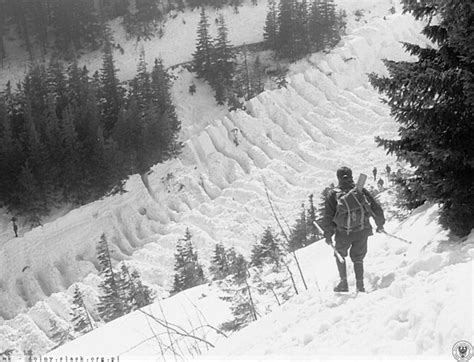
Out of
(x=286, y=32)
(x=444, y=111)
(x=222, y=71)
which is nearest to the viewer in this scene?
(x=444, y=111)

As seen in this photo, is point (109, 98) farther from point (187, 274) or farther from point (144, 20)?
point (144, 20)

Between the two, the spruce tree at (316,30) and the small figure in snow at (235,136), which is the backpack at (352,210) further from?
the spruce tree at (316,30)

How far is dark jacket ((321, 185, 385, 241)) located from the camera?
509 cm

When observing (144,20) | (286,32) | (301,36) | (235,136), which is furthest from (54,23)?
(235,136)

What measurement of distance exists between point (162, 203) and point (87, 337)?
18.6 meters

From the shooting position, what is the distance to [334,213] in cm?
522

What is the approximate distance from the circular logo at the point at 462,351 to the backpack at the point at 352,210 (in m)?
2.39

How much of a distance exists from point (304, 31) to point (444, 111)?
123 feet

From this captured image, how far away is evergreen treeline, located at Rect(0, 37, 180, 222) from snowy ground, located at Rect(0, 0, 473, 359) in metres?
1.51

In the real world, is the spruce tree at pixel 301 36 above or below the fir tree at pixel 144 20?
below

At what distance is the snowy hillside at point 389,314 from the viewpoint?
119 inches

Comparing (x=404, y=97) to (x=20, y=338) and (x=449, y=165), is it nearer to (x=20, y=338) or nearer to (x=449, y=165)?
(x=449, y=165)

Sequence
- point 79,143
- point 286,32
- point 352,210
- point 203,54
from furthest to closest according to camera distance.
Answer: point 286,32
point 203,54
point 79,143
point 352,210

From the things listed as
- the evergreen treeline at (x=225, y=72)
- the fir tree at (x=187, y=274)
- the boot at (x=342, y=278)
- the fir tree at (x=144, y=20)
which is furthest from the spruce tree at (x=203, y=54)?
the boot at (x=342, y=278)
